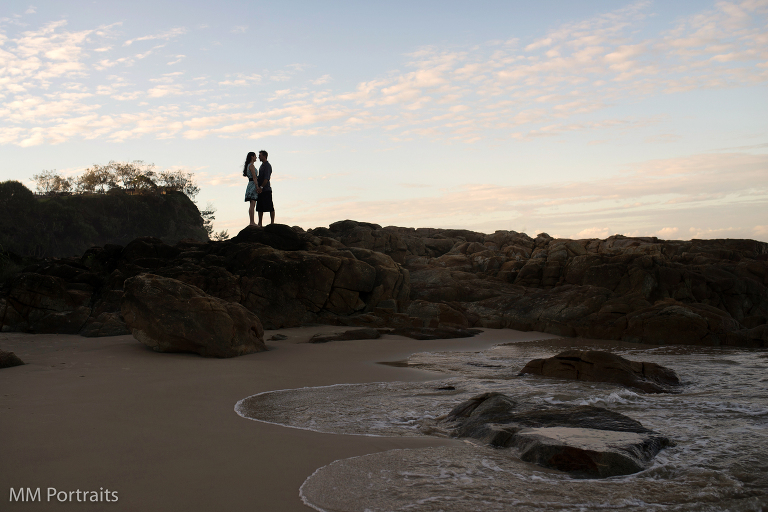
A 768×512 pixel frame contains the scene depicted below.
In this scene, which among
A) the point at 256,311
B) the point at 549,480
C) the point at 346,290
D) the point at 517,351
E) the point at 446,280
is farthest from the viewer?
the point at 446,280

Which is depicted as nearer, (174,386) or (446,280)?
(174,386)

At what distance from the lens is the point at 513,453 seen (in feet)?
12.4

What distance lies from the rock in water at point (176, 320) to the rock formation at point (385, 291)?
2.21m

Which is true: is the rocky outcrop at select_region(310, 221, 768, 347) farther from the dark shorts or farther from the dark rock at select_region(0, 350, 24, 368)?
the dark rock at select_region(0, 350, 24, 368)

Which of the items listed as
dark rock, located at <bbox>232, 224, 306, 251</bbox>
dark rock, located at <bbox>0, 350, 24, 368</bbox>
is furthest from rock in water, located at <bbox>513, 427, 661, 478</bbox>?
dark rock, located at <bbox>232, 224, 306, 251</bbox>

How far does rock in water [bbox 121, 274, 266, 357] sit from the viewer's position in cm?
775

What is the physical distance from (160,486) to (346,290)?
10.1 metres

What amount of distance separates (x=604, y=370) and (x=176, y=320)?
6.19 meters

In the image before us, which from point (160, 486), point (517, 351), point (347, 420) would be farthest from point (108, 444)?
point (517, 351)

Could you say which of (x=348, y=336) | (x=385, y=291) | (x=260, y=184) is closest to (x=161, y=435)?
(x=348, y=336)

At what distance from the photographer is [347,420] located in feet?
15.6

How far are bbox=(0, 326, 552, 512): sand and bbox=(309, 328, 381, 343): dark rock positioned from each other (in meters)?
2.40

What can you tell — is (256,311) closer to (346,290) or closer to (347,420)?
(346,290)

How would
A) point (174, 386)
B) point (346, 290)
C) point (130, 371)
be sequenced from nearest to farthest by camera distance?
1. point (174, 386)
2. point (130, 371)
3. point (346, 290)
